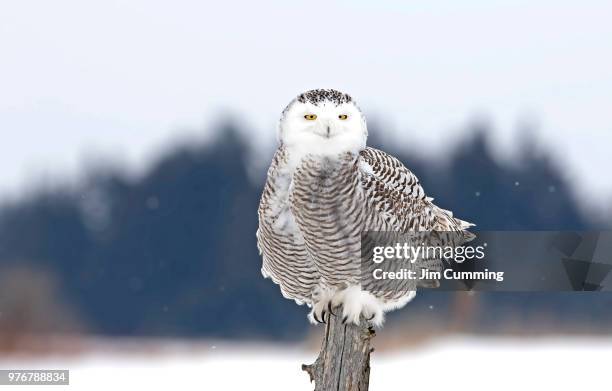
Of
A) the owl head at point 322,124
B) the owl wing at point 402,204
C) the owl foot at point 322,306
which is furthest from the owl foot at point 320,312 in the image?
the owl head at point 322,124

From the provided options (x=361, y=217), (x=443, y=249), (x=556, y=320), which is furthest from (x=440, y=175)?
(x=361, y=217)

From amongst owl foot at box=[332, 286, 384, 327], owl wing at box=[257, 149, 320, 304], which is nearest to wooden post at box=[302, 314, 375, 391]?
owl foot at box=[332, 286, 384, 327]

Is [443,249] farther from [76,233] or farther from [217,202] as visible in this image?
[76,233]

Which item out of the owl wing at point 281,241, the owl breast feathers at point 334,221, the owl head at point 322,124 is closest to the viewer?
the owl head at point 322,124

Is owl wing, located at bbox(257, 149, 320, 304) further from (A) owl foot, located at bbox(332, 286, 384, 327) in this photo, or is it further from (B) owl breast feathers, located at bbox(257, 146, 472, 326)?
(A) owl foot, located at bbox(332, 286, 384, 327)

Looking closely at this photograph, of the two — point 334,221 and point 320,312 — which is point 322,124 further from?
point 320,312

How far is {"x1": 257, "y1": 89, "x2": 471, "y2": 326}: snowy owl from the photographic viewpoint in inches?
108

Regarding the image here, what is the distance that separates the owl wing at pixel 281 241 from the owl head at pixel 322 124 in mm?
140

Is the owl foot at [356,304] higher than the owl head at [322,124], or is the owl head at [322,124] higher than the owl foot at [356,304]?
the owl head at [322,124]

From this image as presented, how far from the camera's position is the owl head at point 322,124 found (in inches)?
105

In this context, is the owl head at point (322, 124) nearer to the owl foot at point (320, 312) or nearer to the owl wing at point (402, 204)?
the owl wing at point (402, 204)

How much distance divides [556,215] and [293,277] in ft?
18.0

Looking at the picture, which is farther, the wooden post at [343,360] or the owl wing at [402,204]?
the wooden post at [343,360]

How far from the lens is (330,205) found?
9.50 feet
